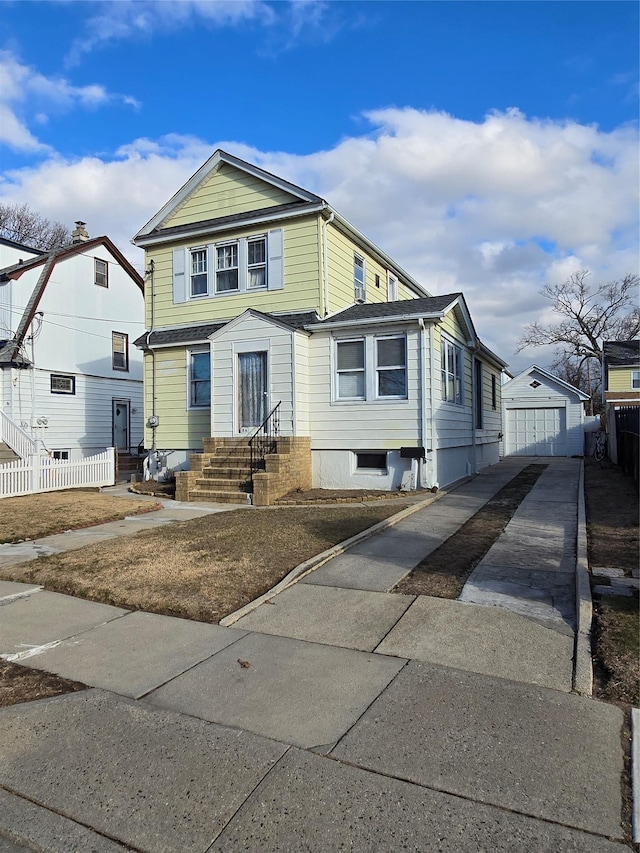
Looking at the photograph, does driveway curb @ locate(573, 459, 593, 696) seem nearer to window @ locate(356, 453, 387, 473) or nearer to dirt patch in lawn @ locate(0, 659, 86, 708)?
dirt patch in lawn @ locate(0, 659, 86, 708)

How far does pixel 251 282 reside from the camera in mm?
15555

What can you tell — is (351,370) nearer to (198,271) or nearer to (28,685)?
(198,271)

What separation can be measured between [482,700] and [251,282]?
44.1 ft

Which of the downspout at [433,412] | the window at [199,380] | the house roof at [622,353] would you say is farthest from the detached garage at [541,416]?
the window at [199,380]

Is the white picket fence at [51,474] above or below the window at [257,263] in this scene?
below

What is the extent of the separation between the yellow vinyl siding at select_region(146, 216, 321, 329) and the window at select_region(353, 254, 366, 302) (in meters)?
2.12

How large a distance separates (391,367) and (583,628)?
358 inches

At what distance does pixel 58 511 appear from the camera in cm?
1114

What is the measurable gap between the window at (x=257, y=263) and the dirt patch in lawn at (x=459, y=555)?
8.25 meters

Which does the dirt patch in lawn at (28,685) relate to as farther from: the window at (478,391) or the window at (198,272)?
the window at (478,391)

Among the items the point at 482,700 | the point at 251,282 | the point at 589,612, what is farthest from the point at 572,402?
the point at 482,700

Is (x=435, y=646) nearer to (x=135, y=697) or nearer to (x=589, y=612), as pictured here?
(x=589, y=612)

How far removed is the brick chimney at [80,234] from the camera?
23797mm

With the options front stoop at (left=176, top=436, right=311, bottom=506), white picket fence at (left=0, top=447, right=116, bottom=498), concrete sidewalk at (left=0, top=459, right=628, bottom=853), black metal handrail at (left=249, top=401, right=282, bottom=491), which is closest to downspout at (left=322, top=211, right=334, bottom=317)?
black metal handrail at (left=249, top=401, right=282, bottom=491)
